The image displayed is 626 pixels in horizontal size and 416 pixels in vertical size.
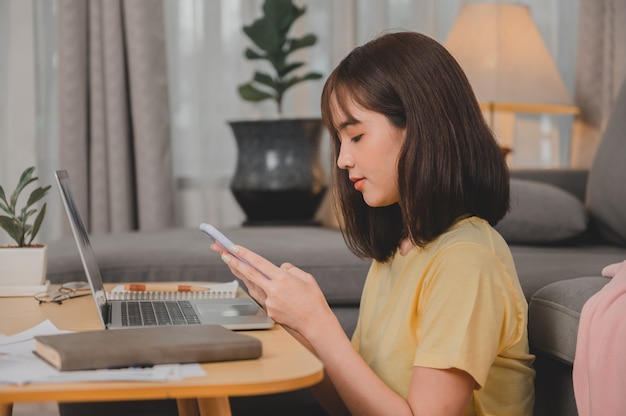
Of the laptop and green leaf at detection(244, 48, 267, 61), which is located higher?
green leaf at detection(244, 48, 267, 61)

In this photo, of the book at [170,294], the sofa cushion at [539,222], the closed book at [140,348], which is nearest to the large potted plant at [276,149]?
the sofa cushion at [539,222]

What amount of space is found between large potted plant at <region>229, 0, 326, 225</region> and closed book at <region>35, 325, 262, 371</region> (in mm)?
1996

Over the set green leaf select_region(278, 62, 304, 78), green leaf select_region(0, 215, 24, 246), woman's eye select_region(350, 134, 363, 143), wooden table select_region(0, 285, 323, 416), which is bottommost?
wooden table select_region(0, 285, 323, 416)

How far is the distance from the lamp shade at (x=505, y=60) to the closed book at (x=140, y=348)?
2153 millimetres

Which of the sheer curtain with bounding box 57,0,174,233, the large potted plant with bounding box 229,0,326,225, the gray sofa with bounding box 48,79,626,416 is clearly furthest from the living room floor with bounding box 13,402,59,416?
the large potted plant with bounding box 229,0,326,225

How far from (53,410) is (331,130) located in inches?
52.4

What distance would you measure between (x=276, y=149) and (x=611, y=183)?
1.12m

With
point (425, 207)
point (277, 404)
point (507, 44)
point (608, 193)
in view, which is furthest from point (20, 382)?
point (507, 44)

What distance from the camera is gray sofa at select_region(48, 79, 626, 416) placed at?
59.6 inches

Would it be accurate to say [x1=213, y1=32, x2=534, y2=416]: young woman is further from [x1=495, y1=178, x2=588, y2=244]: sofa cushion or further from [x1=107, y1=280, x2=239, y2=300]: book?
[x1=495, y1=178, x2=588, y2=244]: sofa cushion

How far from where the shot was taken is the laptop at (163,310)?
1142mm

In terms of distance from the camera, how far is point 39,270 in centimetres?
149

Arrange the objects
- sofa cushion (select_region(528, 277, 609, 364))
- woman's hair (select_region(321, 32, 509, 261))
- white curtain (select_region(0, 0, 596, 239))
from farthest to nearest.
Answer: white curtain (select_region(0, 0, 596, 239))
sofa cushion (select_region(528, 277, 609, 364))
woman's hair (select_region(321, 32, 509, 261))

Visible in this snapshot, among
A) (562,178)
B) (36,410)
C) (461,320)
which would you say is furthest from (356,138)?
(562,178)
